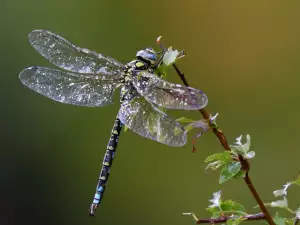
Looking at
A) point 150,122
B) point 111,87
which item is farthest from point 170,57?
point 111,87

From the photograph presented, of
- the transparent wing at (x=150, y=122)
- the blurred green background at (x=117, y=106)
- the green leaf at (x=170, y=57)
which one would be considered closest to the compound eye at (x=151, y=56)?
the transparent wing at (x=150, y=122)

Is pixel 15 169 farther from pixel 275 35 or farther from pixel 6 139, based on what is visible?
pixel 275 35

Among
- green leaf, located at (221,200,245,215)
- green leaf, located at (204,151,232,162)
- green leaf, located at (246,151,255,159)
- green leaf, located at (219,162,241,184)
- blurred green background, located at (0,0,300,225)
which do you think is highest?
blurred green background, located at (0,0,300,225)

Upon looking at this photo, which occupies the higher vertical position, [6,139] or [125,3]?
[125,3]

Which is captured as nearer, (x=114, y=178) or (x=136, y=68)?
(x=136, y=68)

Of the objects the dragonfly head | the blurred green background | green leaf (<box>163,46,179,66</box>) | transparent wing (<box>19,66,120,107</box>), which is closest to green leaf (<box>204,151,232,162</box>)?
green leaf (<box>163,46,179,66</box>)

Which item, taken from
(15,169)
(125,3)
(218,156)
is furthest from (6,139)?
(218,156)

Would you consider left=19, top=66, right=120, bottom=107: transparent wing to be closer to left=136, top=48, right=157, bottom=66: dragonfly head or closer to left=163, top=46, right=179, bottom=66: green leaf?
left=136, top=48, right=157, bottom=66: dragonfly head
